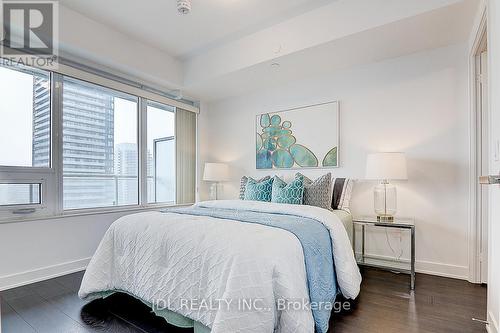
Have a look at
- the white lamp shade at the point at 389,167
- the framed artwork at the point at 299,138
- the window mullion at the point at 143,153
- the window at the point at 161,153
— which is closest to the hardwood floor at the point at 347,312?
the white lamp shade at the point at 389,167

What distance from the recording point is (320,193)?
2797 millimetres

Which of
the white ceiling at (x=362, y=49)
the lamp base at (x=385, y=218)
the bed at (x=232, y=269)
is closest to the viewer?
the bed at (x=232, y=269)

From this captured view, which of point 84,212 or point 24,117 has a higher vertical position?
point 24,117

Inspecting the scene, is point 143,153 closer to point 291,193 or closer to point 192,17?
point 192,17

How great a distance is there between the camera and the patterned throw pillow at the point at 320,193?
9.07 ft

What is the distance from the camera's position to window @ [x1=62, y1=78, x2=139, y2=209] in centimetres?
301

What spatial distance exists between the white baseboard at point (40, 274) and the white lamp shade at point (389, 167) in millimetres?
3187

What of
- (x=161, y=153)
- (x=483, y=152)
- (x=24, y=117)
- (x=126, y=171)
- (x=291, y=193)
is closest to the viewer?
(x=483, y=152)

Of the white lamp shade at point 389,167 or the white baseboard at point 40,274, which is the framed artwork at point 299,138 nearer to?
the white lamp shade at point 389,167

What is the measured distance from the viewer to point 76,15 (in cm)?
274

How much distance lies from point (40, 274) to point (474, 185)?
4.16m

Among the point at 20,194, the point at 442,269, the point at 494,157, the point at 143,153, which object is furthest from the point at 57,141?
the point at 442,269

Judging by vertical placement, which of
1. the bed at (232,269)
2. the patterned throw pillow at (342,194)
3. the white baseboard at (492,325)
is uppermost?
the patterned throw pillow at (342,194)

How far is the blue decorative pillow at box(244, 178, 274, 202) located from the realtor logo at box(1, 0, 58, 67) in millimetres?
2424
